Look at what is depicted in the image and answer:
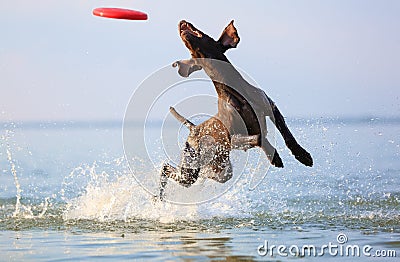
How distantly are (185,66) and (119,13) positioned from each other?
1.15 metres

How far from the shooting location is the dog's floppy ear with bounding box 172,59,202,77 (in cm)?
826

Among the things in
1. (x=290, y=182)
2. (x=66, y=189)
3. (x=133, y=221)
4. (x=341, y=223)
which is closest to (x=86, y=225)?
(x=133, y=221)

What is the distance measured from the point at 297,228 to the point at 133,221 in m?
1.93

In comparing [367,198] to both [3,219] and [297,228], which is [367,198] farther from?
[3,219]

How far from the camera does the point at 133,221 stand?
905cm

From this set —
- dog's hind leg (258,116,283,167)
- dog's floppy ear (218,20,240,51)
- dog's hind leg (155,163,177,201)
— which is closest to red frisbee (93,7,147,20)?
dog's floppy ear (218,20,240,51)

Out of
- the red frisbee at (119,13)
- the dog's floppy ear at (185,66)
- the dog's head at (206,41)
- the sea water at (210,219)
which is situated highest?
the red frisbee at (119,13)

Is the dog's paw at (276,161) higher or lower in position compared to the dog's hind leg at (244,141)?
lower

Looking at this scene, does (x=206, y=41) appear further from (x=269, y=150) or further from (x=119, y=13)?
(x=269, y=150)

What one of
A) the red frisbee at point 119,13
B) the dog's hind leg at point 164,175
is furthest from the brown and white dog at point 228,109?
the red frisbee at point 119,13

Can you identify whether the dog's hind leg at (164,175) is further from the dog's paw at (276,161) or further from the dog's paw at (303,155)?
the dog's paw at (303,155)

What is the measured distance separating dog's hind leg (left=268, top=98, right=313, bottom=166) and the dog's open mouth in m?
1.10

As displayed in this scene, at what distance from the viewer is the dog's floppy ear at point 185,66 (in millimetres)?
8258

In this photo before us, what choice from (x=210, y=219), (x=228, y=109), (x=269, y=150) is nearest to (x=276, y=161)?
(x=269, y=150)
